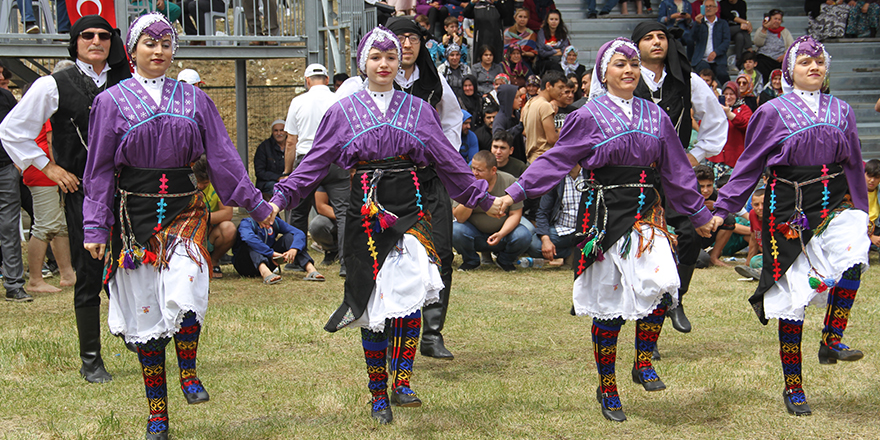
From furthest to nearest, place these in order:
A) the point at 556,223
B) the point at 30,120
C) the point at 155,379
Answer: the point at 556,223 < the point at 30,120 < the point at 155,379

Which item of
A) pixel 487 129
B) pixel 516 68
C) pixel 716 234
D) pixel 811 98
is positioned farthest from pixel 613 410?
pixel 516 68

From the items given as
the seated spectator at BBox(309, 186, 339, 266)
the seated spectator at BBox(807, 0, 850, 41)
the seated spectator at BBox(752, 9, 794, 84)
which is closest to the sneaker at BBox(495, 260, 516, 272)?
the seated spectator at BBox(309, 186, 339, 266)

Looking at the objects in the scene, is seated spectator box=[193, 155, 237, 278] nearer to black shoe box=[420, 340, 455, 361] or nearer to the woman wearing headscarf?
black shoe box=[420, 340, 455, 361]

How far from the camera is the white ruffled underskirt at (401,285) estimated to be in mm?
4188

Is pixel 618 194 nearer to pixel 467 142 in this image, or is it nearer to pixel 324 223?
pixel 324 223

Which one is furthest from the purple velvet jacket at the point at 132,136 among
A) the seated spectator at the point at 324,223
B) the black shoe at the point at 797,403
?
the seated spectator at the point at 324,223

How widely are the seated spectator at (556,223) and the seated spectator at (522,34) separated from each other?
14.2 feet

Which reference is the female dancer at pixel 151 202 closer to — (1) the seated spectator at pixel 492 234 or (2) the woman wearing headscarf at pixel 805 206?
(2) the woman wearing headscarf at pixel 805 206

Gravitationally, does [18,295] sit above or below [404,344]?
below

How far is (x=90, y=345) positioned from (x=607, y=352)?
309cm

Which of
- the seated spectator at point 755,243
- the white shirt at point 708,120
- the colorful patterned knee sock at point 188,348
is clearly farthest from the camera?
the seated spectator at point 755,243

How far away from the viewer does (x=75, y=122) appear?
16.5 feet

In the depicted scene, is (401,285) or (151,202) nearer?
(151,202)

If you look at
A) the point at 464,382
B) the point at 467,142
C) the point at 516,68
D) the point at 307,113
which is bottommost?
the point at 464,382
